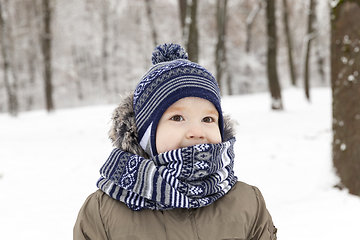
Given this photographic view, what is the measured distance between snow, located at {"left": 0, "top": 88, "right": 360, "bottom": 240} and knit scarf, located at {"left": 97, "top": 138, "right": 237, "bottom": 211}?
20.3 inches

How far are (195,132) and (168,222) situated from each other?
1.58 ft

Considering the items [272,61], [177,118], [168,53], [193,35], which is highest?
[193,35]

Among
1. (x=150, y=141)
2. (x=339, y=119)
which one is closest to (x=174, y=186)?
(x=150, y=141)

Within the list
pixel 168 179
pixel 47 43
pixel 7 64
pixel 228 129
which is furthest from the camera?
pixel 47 43

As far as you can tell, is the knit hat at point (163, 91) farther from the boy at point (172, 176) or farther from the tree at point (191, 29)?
the tree at point (191, 29)

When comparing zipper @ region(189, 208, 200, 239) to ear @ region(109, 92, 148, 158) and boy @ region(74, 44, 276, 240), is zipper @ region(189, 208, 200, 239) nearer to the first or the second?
boy @ region(74, 44, 276, 240)

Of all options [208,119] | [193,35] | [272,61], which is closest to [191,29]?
[193,35]

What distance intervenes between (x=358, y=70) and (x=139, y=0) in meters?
19.1

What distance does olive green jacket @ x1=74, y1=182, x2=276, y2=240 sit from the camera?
1.46 metres

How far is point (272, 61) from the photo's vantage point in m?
11.2

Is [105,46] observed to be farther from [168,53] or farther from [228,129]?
[228,129]

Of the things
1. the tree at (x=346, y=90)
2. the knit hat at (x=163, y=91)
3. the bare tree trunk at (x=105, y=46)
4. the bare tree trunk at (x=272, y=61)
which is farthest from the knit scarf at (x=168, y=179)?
the bare tree trunk at (x=105, y=46)

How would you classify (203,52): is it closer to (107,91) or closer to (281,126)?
(107,91)

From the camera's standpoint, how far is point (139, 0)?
20.1 meters
